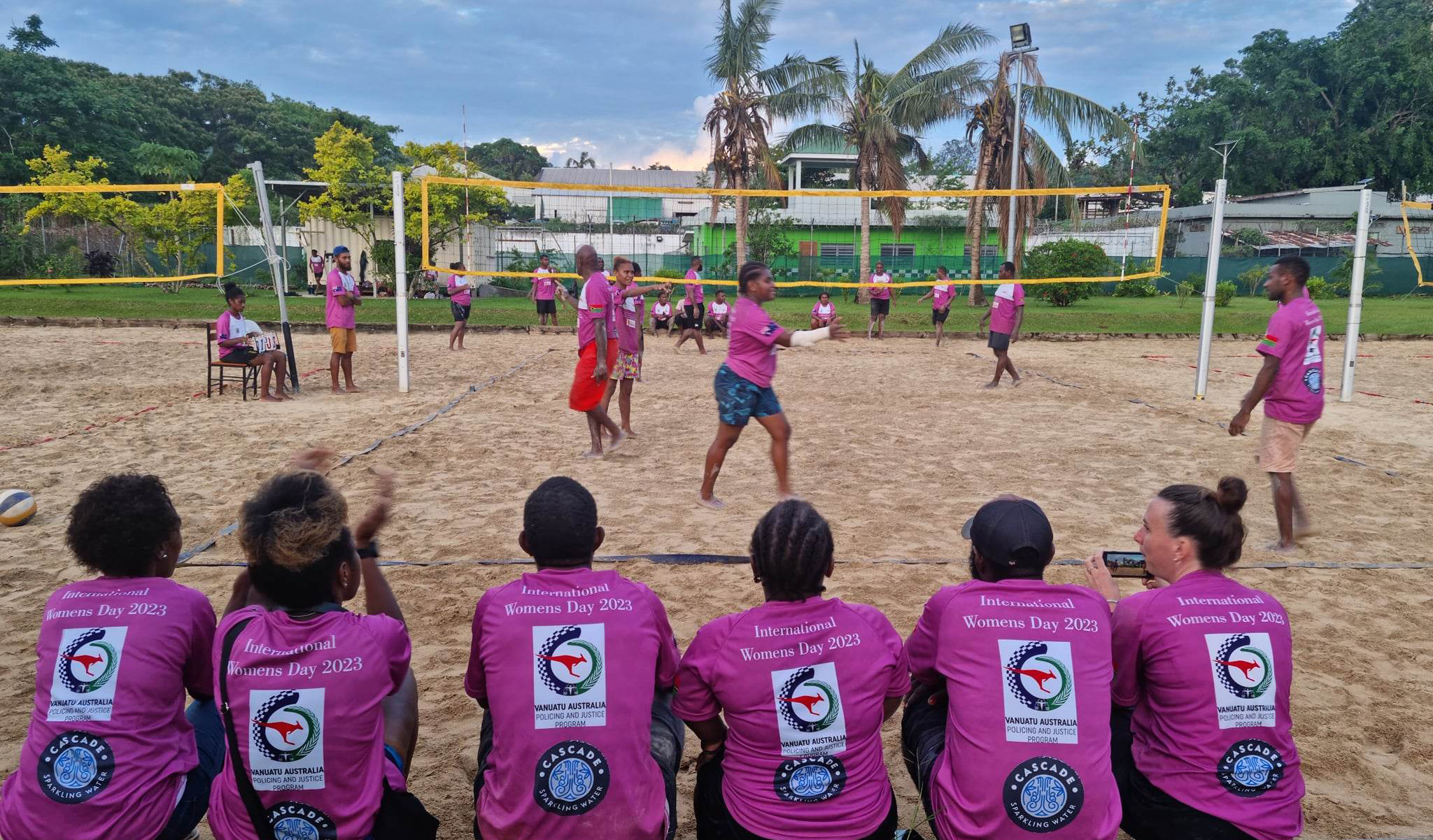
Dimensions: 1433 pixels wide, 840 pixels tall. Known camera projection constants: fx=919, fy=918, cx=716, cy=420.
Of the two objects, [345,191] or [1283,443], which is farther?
[345,191]

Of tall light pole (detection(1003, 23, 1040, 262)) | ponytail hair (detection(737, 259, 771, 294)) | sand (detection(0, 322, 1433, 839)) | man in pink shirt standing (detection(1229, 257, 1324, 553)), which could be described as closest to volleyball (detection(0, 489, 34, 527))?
sand (detection(0, 322, 1433, 839))

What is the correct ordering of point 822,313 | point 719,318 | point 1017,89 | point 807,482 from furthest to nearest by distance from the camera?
point 1017,89 → point 719,318 → point 822,313 → point 807,482

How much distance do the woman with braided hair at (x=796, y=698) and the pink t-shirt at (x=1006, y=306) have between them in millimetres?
10207

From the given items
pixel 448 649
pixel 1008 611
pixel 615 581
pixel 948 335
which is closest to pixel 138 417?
pixel 448 649

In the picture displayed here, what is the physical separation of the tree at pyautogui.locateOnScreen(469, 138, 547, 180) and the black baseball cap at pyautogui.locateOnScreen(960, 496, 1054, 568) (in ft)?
244

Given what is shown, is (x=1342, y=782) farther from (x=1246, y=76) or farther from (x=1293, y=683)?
(x=1246, y=76)

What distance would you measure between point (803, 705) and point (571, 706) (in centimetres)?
54

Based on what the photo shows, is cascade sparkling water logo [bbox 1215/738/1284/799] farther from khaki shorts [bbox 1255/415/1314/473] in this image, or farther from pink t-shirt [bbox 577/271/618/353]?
pink t-shirt [bbox 577/271/618/353]

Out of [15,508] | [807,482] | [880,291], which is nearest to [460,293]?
[880,291]

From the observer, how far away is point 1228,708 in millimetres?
2203

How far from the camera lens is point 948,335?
2017 cm

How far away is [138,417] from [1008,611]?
374 inches

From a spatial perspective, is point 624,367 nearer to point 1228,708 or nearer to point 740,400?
point 740,400

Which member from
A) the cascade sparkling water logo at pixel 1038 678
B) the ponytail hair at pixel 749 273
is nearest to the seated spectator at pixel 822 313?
the ponytail hair at pixel 749 273
